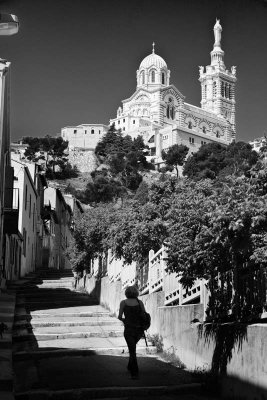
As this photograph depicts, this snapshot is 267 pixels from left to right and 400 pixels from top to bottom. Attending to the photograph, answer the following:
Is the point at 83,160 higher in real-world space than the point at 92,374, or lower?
higher

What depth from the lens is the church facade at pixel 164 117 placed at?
141250 millimetres

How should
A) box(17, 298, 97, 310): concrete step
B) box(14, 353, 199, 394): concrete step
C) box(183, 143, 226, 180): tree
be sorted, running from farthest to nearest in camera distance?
1. box(183, 143, 226, 180): tree
2. box(17, 298, 97, 310): concrete step
3. box(14, 353, 199, 394): concrete step

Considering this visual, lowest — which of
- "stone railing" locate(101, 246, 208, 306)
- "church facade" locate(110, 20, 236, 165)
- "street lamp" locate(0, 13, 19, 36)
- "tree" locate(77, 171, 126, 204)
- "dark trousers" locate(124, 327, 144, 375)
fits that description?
"dark trousers" locate(124, 327, 144, 375)

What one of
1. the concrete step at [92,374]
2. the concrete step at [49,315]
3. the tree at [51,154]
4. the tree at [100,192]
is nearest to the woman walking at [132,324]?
the concrete step at [92,374]

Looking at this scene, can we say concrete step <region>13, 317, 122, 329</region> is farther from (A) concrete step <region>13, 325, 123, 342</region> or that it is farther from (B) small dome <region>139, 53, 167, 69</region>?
(B) small dome <region>139, 53, 167, 69</region>

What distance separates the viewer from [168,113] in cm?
15912

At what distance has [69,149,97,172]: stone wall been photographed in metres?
124

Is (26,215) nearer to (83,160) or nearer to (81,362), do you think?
(81,362)

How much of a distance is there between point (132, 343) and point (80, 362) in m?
1.56

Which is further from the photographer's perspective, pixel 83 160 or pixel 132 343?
pixel 83 160

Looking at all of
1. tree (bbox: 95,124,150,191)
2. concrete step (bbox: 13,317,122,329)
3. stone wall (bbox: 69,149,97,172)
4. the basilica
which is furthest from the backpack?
the basilica

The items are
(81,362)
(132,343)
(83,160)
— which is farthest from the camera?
A: (83,160)

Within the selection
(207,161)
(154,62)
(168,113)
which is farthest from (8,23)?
(154,62)

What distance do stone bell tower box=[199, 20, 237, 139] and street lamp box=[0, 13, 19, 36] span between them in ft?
592
